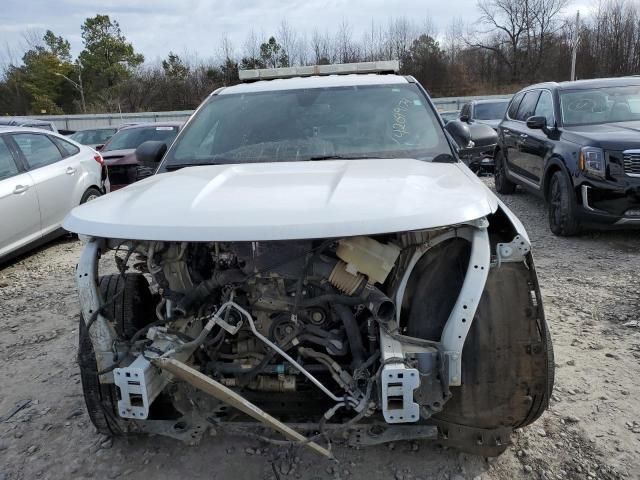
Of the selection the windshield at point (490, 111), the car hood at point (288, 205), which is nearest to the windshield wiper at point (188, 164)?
the car hood at point (288, 205)

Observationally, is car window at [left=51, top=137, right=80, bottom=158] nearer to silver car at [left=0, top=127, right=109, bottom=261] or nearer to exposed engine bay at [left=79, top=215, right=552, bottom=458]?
silver car at [left=0, top=127, right=109, bottom=261]

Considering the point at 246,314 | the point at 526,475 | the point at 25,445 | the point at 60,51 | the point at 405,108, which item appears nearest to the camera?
the point at 246,314

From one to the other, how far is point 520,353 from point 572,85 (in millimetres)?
5868

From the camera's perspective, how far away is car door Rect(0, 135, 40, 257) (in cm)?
542

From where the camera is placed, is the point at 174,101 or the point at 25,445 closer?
the point at 25,445

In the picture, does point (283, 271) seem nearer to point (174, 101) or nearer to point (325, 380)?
point (325, 380)

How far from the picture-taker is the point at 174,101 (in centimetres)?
4619

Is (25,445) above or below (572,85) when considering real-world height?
below

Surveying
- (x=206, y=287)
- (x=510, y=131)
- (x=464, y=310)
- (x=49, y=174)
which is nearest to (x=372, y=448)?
(x=464, y=310)

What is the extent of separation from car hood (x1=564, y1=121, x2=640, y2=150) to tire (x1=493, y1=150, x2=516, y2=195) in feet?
8.08

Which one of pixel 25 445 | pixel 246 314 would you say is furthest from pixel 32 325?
pixel 246 314

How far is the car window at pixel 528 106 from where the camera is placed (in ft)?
24.8

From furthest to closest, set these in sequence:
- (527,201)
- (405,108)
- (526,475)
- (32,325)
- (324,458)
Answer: (527,201), (32,325), (405,108), (324,458), (526,475)


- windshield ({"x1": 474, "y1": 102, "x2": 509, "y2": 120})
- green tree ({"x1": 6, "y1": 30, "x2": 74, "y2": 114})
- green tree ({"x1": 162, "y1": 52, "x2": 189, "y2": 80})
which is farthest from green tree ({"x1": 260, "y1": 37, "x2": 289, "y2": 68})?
windshield ({"x1": 474, "y1": 102, "x2": 509, "y2": 120})
